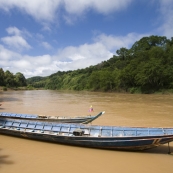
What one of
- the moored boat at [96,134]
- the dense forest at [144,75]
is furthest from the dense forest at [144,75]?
the moored boat at [96,134]

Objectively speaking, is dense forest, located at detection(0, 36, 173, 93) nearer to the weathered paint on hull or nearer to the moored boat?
the moored boat

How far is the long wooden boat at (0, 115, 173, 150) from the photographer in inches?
291

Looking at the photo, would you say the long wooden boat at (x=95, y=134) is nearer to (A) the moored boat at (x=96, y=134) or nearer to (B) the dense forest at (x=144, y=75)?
(A) the moored boat at (x=96, y=134)

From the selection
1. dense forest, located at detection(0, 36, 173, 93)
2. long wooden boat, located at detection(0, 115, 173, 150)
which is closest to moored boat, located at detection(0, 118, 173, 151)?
long wooden boat, located at detection(0, 115, 173, 150)

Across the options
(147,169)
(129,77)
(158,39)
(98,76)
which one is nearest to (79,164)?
(147,169)

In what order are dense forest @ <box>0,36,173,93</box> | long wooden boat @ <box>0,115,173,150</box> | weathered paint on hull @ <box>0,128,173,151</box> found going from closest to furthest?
weathered paint on hull @ <box>0,128,173,151</box>, long wooden boat @ <box>0,115,173,150</box>, dense forest @ <box>0,36,173,93</box>

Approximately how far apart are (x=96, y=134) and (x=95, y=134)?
1.9 inches

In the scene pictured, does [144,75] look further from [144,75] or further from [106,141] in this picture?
[106,141]

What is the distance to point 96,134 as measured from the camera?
8.41m

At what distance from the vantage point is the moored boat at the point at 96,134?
739 centimetres

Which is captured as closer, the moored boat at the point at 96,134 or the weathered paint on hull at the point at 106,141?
the weathered paint on hull at the point at 106,141

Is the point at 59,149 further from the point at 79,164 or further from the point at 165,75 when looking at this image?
the point at 165,75

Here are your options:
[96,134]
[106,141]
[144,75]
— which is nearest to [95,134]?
[96,134]

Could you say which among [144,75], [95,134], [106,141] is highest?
[144,75]
